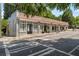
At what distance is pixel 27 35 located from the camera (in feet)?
34.6

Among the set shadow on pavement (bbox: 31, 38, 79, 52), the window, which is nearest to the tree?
shadow on pavement (bbox: 31, 38, 79, 52)

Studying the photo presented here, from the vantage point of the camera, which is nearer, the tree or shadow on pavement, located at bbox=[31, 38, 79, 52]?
the tree

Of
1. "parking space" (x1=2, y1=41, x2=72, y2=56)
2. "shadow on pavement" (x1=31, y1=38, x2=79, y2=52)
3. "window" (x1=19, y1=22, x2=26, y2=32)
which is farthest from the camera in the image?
"window" (x1=19, y1=22, x2=26, y2=32)

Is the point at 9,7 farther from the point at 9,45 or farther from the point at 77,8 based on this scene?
the point at 77,8

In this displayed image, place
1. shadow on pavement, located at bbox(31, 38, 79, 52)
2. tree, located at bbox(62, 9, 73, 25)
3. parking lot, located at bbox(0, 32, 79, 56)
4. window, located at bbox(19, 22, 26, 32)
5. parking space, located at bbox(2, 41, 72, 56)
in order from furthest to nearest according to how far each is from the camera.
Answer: window, located at bbox(19, 22, 26, 32), shadow on pavement, located at bbox(31, 38, 79, 52), tree, located at bbox(62, 9, 73, 25), parking lot, located at bbox(0, 32, 79, 56), parking space, located at bbox(2, 41, 72, 56)

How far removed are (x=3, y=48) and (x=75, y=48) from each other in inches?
115

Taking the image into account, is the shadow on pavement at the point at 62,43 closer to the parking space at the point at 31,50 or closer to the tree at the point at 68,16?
the parking space at the point at 31,50

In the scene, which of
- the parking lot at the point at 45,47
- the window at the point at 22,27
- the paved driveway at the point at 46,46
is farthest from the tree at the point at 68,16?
the window at the point at 22,27

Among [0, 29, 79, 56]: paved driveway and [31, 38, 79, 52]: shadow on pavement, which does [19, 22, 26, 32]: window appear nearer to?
[0, 29, 79, 56]: paved driveway

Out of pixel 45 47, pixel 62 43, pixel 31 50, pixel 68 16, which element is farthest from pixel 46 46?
pixel 68 16

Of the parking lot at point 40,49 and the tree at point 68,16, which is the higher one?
the tree at point 68,16

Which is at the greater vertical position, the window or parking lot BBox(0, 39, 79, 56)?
the window

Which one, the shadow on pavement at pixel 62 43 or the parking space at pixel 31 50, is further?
the shadow on pavement at pixel 62 43

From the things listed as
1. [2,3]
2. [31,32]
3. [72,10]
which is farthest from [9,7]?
[72,10]
